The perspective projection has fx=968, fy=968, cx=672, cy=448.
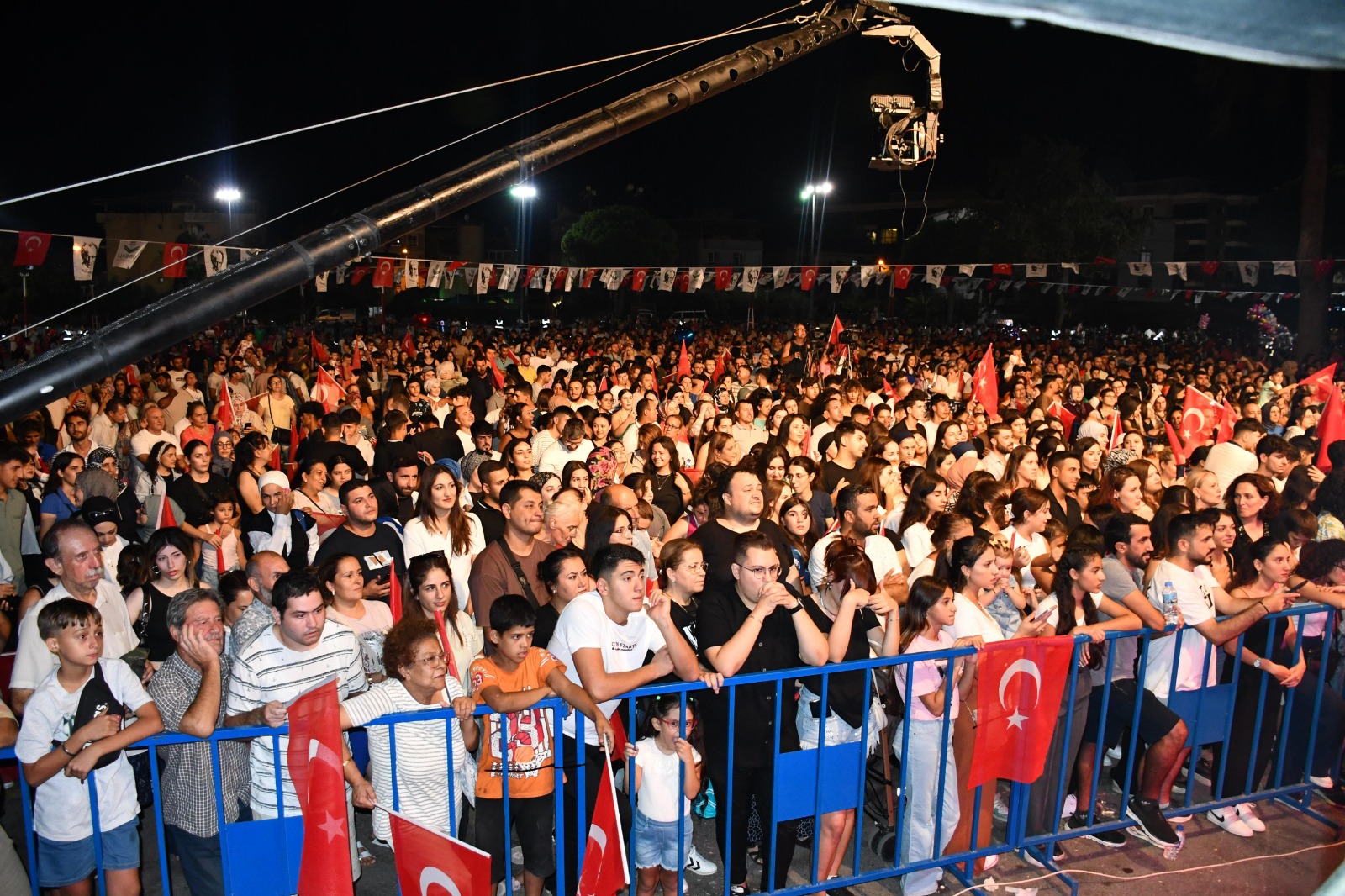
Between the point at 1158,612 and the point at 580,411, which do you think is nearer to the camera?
the point at 1158,612

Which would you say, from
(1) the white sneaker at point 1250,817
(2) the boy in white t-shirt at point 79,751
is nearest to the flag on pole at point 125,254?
(2) the boy in white t-shirt at point 79,751

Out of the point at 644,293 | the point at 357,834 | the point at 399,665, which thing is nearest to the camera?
the point at 399,665

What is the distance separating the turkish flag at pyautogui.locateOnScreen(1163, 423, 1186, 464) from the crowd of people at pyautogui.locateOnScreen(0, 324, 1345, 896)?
1.76 m

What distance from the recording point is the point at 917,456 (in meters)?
9.18

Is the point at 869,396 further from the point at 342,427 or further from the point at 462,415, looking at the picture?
the point at 342,427

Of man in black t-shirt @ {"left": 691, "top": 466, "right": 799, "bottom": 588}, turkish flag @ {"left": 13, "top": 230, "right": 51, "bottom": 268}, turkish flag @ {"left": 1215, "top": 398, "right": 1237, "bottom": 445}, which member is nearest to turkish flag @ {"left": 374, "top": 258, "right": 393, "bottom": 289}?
turkish flag @ {"left": 13, "top": 230, "right": 51, "bottom": 268}

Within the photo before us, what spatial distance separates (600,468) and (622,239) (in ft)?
166

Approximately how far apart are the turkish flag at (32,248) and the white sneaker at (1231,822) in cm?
1474

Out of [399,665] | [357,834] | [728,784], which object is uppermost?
[399,665]

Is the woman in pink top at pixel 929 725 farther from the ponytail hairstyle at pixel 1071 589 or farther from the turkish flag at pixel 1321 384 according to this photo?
the turkish flag at pixel 1321 384

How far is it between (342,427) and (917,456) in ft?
17.4

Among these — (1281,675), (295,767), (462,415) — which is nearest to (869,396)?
(462,415)

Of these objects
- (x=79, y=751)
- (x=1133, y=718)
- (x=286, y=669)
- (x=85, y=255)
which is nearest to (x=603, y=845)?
(x=286, y=669)

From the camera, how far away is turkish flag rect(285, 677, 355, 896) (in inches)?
144
